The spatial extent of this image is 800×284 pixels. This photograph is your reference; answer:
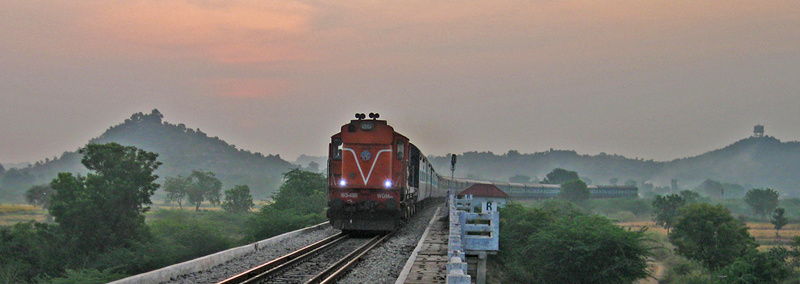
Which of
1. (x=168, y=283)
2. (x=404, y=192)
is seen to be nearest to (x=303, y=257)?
(x=168, y=283)

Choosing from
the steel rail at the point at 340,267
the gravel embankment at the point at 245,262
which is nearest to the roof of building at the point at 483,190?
the gravel embankment at the point at 245,262

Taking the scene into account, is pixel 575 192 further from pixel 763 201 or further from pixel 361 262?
pixel 361 262

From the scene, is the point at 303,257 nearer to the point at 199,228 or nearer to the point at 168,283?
the point at 168,283

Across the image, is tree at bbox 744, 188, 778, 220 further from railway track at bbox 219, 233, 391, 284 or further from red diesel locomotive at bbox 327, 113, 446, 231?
railway track at bbox 219, 233, 391, 284

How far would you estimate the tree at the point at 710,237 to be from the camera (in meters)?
53.1

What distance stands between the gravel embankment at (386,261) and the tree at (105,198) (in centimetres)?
3469

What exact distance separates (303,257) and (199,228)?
33.3m

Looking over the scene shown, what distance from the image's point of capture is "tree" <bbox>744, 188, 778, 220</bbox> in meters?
122

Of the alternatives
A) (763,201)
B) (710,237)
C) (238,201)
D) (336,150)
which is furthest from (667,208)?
(336,150)

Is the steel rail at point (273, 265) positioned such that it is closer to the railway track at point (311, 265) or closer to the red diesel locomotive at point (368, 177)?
the railway track at point (311, 265)

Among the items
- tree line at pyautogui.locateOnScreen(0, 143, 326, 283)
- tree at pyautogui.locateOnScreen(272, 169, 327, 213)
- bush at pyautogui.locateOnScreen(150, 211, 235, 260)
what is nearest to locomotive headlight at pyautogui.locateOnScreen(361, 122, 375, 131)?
tree line at pyautogui.locateOnScreen(0, 143, 326, 283)

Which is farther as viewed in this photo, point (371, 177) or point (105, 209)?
point (105, 209)

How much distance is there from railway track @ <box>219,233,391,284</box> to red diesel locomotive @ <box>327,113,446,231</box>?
59.9 inches

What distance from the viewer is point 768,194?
4875 inches
